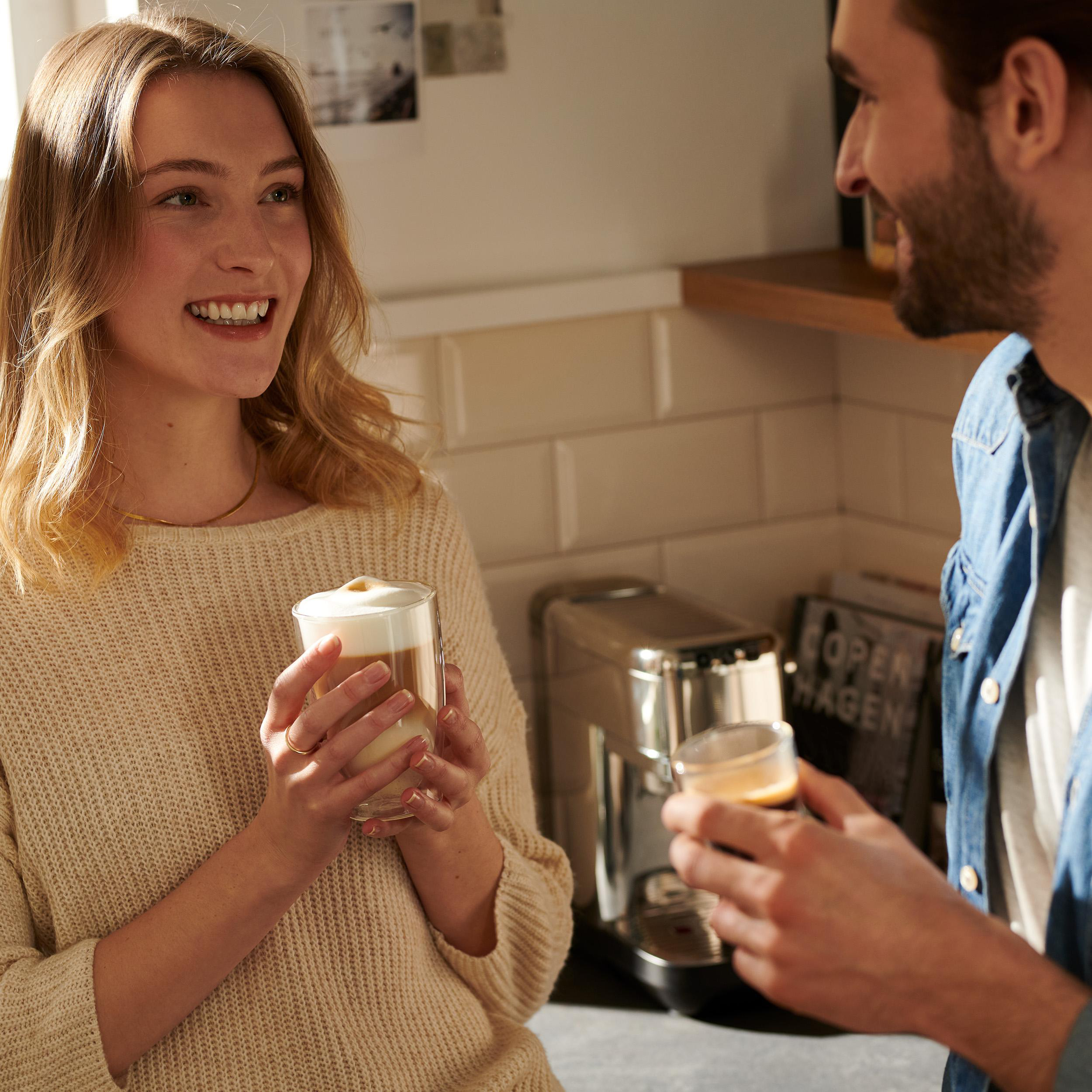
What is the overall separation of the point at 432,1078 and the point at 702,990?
2.84 feet

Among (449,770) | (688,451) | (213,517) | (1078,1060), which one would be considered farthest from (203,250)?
(688,451)

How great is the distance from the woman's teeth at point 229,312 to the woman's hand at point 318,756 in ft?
1.14

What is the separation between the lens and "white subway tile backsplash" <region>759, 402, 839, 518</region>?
240 centimetres

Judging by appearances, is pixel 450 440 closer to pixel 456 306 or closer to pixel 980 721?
pixel 456 306

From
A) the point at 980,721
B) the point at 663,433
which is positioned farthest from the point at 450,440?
the point at 980,721

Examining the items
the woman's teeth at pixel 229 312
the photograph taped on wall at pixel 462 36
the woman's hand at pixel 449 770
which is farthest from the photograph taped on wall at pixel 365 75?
the woman's hand at pixel 449 770

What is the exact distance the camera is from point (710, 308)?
2248 millimetres

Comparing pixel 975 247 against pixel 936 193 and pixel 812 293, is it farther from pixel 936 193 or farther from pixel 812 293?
pixel 812 293

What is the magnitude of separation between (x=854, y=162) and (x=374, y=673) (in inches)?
18.7

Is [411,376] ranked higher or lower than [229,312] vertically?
lower

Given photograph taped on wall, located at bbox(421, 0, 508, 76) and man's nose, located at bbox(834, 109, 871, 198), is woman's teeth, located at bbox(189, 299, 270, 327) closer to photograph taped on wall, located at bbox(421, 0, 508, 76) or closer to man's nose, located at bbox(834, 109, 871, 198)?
man's nose, located at bbox(834, 109, 871, 198)

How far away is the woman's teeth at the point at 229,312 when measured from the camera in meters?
1.20

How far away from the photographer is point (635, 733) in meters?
2.01

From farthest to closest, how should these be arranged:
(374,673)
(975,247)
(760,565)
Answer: (760,565) < (374,673) < (975,247)
